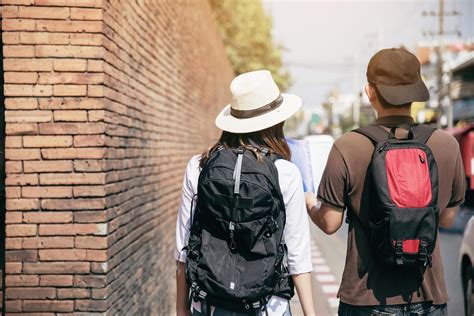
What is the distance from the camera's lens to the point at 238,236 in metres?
2.90

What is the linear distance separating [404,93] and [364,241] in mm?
715

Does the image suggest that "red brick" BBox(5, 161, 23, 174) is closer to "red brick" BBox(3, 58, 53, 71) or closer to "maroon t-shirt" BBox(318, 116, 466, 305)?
"red brick" BBox(3, 58, 53, 71)

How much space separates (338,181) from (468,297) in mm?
3697

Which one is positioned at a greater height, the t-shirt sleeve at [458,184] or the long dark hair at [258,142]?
the long dark hair at [258,142]

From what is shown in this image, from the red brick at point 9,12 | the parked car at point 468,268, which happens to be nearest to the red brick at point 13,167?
the red brick at point 9,12

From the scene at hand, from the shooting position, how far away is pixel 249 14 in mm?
31828

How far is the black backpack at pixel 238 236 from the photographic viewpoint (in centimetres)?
289

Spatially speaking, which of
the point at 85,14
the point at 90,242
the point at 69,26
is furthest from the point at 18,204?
the point at 85,14

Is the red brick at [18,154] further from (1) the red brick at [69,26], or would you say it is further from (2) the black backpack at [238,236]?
(2) the black backpack at [238,236]

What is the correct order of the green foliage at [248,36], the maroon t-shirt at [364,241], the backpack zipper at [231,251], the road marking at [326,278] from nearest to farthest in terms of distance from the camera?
the backpack zipper at [231,251] < the maroon t-shirt at [364,241] < the road marking at [326,278] < the green foliage at [248,36]

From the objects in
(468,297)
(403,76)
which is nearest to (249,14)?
(468,297)

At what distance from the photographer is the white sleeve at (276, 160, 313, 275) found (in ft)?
10.1

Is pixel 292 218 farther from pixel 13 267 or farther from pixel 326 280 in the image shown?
pixel 326 280

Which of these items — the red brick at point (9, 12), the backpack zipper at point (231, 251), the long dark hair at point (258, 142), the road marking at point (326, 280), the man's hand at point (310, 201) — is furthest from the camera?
the road marking at point (326, 280)
